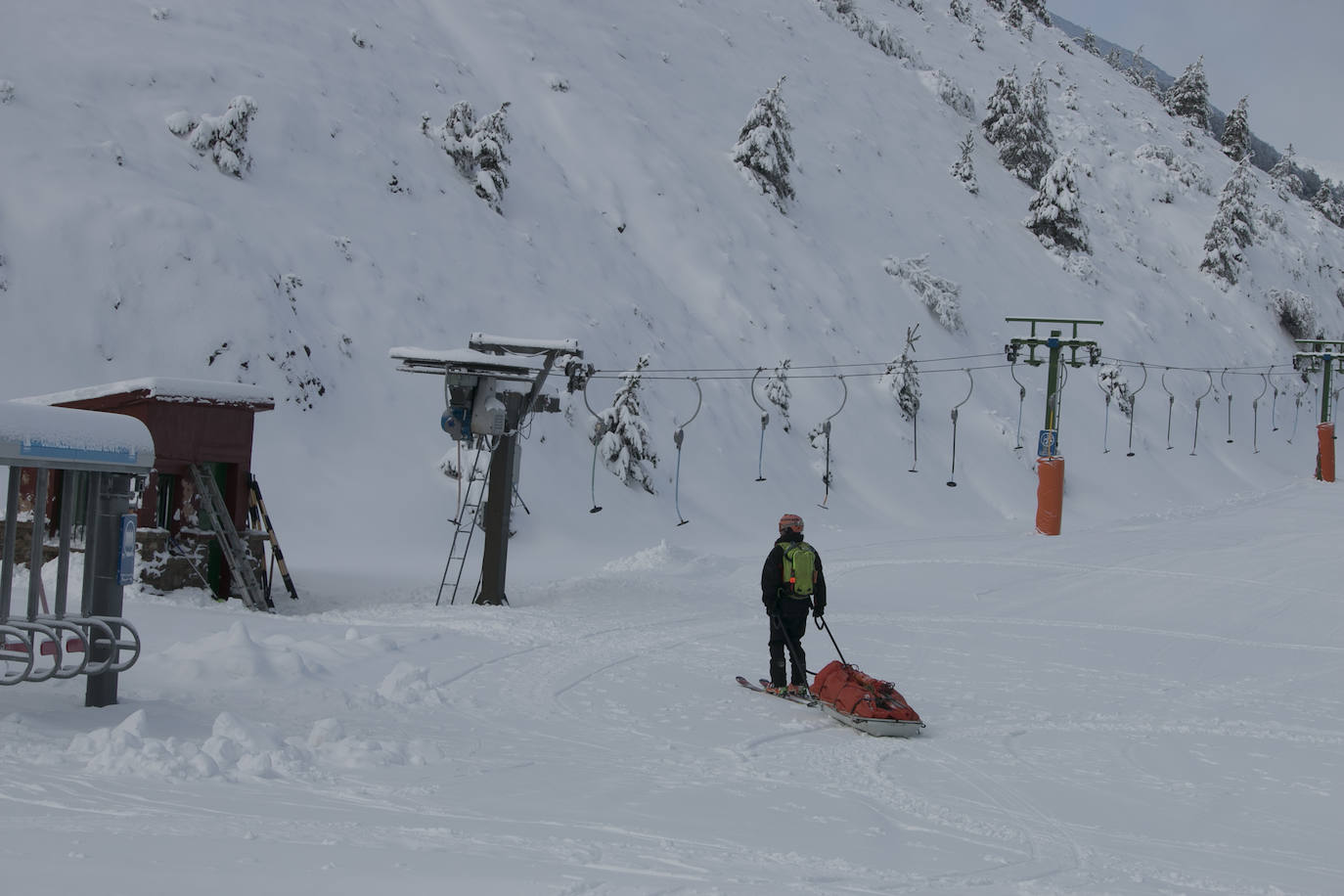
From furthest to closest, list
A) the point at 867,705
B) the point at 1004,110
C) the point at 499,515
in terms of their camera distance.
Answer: the point at 1004,110, the point at 499,515, the point at 867,705

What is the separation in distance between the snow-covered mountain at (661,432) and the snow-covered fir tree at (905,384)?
0.71 meters

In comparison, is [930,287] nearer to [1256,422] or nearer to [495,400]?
[1256,422]

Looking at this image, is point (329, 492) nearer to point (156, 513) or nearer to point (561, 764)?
point (156, 513)

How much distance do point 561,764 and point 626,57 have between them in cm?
3657

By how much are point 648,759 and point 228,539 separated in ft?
30.5

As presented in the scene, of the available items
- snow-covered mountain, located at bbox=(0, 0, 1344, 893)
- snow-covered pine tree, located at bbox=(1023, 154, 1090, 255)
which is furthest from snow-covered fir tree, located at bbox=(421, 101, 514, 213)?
snow-covered pine tree, located at bbox=(1023, 154, 1090, 255)

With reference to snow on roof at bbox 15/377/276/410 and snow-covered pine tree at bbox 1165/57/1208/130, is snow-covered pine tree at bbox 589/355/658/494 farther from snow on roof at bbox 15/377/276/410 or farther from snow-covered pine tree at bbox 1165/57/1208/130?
snow-covered pine tree at bbox 1165/57/1208/130

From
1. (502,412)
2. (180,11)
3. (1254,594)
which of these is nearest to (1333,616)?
(1254,594)

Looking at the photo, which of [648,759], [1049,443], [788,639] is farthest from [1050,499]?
[648,759]

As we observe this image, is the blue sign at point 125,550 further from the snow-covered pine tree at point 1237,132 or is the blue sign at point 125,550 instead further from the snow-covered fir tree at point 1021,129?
the snow-covered pine tree at point 1237,132

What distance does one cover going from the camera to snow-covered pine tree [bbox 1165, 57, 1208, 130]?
75.6 metres

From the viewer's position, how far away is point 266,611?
615 inches

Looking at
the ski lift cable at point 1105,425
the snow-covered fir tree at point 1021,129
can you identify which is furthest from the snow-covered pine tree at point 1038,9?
the ski lift cable at point 1105,425

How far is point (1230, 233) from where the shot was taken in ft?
170
